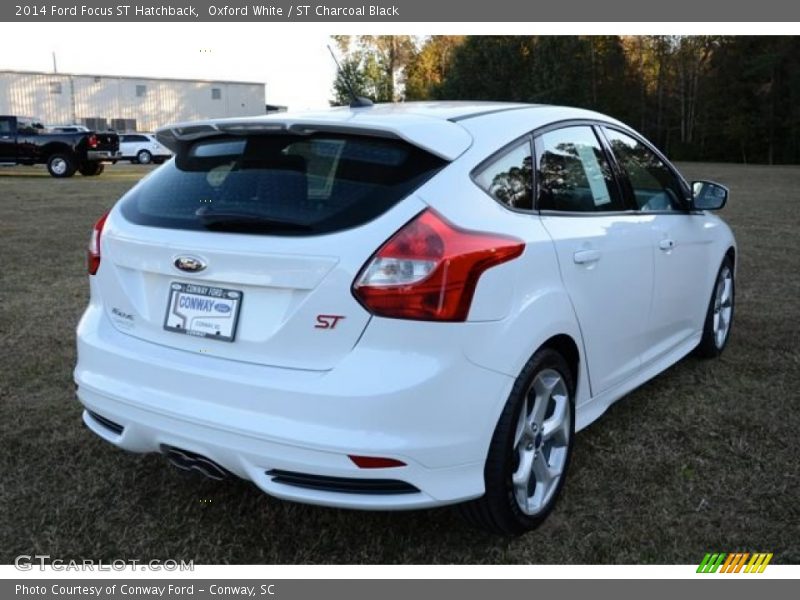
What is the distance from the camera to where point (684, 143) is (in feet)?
168

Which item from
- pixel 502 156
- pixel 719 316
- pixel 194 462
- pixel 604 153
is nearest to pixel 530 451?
pixel 502 156

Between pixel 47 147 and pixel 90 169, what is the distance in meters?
1.36

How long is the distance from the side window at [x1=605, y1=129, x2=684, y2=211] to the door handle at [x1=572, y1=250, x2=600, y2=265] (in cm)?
78

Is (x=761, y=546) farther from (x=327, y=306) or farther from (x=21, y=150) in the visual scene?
(x=21, y=150)

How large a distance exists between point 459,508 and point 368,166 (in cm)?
122

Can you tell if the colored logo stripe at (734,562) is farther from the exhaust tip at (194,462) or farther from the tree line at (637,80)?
the tree line at (637,80)

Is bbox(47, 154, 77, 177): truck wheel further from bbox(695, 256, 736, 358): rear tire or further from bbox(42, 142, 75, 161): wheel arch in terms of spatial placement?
bbox(695, 256, 736, 358): rear tire

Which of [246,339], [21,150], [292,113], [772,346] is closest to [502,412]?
[246,339]

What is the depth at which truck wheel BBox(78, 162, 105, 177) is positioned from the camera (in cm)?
2412

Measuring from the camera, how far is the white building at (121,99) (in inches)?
1822

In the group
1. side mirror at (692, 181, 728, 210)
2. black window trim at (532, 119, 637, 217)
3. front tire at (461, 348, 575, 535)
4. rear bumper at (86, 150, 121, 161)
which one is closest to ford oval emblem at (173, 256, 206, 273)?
front tire at (461, 348, 575, 535)

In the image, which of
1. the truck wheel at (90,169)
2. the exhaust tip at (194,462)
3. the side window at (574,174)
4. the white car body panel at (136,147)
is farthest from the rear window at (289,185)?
the white car body panel at (136,147)

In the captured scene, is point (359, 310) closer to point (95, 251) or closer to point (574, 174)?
point (95, 251)

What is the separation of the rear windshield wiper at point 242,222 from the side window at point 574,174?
0.98 meters
